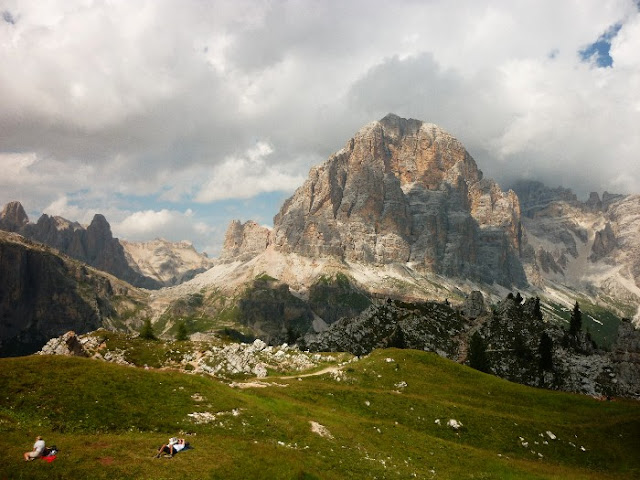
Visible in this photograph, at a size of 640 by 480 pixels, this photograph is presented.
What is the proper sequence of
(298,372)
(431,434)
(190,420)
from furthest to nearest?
(298,372) < (431,434) < (190,420)

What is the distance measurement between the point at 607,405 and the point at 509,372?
48.2m

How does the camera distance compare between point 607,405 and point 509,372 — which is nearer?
point 607,405

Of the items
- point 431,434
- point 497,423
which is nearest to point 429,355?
point 497,423

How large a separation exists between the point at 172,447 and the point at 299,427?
54.4 feet

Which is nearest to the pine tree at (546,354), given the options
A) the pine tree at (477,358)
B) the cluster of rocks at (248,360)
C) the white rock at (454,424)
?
the pine tree at (477,358)

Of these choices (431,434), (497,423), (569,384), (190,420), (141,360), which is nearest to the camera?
(190,420)

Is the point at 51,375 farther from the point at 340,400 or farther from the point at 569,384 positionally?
the point at 569,384

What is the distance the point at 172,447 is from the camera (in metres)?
32.2

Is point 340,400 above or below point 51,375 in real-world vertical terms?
below

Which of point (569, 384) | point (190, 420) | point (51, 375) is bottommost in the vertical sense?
point (569, 384)

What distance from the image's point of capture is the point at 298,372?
90250mm

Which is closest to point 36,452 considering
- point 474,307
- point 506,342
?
point 506,342

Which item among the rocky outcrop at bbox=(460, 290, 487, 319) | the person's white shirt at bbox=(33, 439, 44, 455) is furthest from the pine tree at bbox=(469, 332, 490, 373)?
the person's white shirt at bbox=(33, 439, 44, 455)

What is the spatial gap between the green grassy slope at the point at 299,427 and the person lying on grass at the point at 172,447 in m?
0.74
